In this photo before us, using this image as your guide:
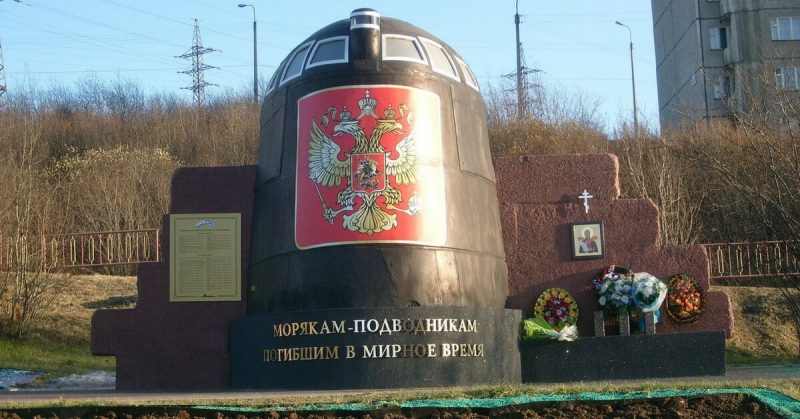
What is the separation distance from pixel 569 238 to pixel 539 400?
7.44 m

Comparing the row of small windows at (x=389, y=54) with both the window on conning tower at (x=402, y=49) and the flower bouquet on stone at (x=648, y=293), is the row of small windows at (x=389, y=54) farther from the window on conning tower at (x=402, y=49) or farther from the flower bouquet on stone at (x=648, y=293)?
the flower bouquet on stone at (x=648, y=293)

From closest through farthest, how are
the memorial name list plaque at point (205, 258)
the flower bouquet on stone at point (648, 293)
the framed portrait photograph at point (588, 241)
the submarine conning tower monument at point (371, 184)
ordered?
the submarine conning tower monument at point (371, 184) < the flower bouquet on stone at point (648, 293) < the memorial name list plaque at point (205, 258) < the framed portrait photograph at point (588, 241)

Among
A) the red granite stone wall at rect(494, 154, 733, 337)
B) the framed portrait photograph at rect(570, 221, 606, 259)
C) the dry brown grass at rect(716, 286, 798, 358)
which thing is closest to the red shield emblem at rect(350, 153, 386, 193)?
the red granite stone wall at rect(494, 154, 733, 337)

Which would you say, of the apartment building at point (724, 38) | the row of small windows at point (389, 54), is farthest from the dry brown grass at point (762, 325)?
the apartment building at point (724, 38)

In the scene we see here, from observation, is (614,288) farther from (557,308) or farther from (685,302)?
(685,302)

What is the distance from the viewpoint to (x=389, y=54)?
56.1 ft

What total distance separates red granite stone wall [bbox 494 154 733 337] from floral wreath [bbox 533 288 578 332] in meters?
0.18

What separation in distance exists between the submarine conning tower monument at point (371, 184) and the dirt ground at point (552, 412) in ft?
15.7

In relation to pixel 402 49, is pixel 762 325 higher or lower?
lower

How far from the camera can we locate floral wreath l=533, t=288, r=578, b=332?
1825cm

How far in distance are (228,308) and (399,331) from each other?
12.5 ft

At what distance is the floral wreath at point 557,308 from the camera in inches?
719

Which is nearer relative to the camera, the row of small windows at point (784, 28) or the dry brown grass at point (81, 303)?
the dry brown grass at point (81, 303)

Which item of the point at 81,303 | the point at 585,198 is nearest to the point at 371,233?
the point at 585,198
